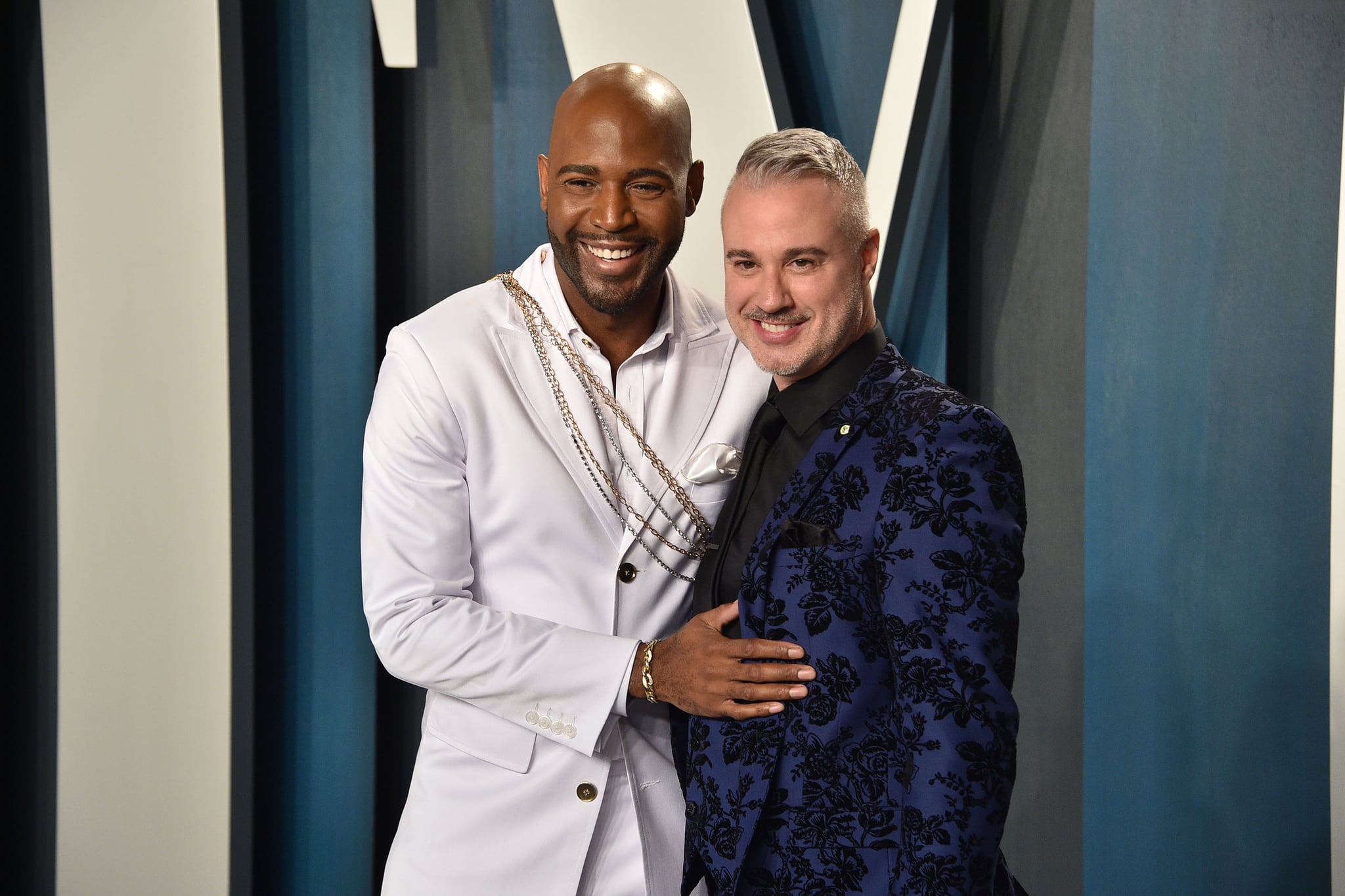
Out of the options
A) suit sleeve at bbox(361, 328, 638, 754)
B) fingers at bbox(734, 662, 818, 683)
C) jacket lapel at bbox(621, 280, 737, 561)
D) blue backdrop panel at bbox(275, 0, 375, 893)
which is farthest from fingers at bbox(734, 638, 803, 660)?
blue backdrop panel at bbox(275, 0, 375, 893)

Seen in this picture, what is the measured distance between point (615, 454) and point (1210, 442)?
1626 millimetres

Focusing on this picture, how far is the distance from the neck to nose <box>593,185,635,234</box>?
0.16 m

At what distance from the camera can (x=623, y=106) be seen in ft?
6.24

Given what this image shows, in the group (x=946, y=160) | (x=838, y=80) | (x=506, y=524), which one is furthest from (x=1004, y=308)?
(x=506, y=524)

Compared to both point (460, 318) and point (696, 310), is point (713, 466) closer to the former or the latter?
point (696, 310)

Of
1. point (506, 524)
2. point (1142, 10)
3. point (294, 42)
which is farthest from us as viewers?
point (294, 42)

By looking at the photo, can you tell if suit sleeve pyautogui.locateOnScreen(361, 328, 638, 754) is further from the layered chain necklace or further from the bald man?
the layered chain necklace

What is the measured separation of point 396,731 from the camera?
9.26 ft

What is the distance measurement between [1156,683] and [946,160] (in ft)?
5.00

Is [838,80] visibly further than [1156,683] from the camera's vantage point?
Yes

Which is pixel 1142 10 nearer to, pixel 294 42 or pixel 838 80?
pixel 838 80

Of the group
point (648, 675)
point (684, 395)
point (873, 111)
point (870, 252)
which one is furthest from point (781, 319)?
point (873, 111)

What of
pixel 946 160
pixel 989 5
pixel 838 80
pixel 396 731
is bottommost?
pixel 396 731

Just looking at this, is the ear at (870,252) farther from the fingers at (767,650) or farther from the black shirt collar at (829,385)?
the fingers at (767,650)
